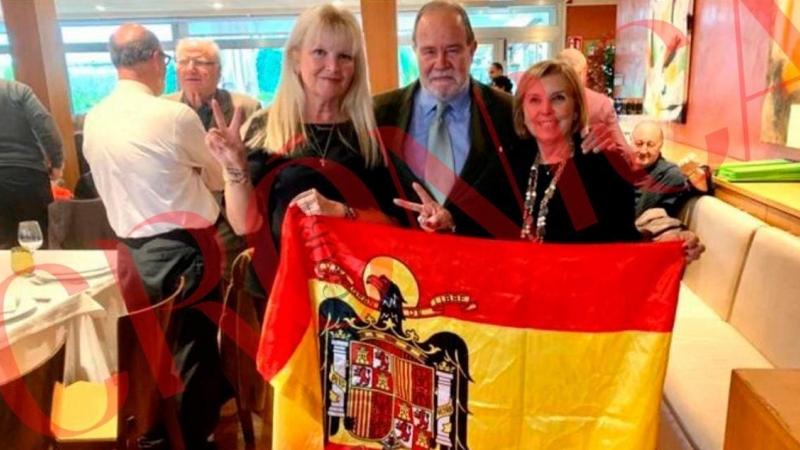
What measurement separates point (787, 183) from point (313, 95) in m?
2.16

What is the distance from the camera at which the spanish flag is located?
126cm

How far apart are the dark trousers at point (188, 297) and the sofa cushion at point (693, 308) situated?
2005 millimetres

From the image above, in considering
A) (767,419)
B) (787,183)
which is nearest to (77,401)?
(767,419)

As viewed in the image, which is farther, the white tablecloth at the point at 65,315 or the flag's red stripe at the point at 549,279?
the white tablecloth at the point at 65,315

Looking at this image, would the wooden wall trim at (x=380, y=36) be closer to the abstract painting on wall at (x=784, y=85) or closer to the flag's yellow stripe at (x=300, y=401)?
the abstract painting on wall at (x=784, y=85)

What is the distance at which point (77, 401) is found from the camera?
2.01 metres

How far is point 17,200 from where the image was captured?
3.56 m

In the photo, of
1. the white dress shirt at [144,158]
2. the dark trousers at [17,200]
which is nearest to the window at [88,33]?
the dark trousers at [17,200]

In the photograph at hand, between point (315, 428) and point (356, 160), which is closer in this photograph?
point (315, 428)

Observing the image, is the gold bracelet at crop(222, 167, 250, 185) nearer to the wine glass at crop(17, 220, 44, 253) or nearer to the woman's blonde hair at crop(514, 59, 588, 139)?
the woman's blonde hair at crop(514, 59, 588, 139)

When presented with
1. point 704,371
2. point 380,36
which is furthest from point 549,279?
point 380,36

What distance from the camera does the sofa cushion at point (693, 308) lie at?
9.12 feet

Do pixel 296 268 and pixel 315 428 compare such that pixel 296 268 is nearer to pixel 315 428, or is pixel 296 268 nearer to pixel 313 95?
pixel 315 428

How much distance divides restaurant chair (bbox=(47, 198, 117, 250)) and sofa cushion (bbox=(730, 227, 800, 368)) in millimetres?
2889
